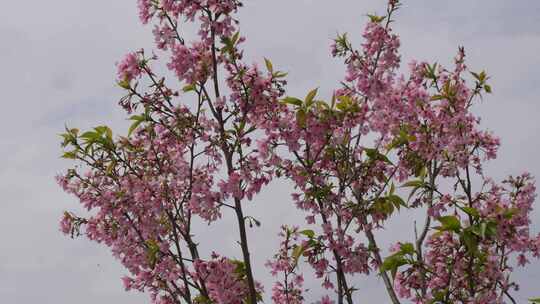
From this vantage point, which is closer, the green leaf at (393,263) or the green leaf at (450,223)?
the green leaf at (450,223)

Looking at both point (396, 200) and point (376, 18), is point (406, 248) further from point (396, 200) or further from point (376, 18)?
point (376, 18)

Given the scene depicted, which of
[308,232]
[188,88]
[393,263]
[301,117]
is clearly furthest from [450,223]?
[188,88]

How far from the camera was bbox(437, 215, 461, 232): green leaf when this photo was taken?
676 cm

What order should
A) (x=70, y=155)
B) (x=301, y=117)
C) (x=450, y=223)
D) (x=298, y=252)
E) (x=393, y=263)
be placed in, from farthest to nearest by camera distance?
(x=70, y=155)
(x=298, y=252)
(x=301, y=117)
(x=393, y=263)
(x=450, y=223)

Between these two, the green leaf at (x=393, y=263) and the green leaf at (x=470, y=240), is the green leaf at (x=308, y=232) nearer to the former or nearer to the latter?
the green leaf at (x=393, y=263)

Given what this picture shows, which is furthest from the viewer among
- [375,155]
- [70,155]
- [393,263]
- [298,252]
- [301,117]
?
[70,155]

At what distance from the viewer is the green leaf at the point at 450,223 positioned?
6.76 m

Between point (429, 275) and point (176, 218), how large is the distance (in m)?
2.87

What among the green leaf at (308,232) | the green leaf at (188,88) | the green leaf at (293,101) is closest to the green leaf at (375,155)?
the green leaf at (293,101)

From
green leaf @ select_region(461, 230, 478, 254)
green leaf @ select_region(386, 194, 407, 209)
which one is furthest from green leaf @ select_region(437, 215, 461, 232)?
green leaf @ select_region(386, 194, 407, 209)

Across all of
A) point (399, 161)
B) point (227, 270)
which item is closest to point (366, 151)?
point (399, 161)

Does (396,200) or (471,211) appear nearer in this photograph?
(471,211)

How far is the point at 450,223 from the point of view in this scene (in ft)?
22.3

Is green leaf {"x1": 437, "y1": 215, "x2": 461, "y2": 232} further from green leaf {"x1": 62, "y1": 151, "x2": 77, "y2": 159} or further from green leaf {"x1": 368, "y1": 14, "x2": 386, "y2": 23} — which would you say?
green leaf {"x1": 62, "y1": 151, "x2": 77, "y2": 159}
